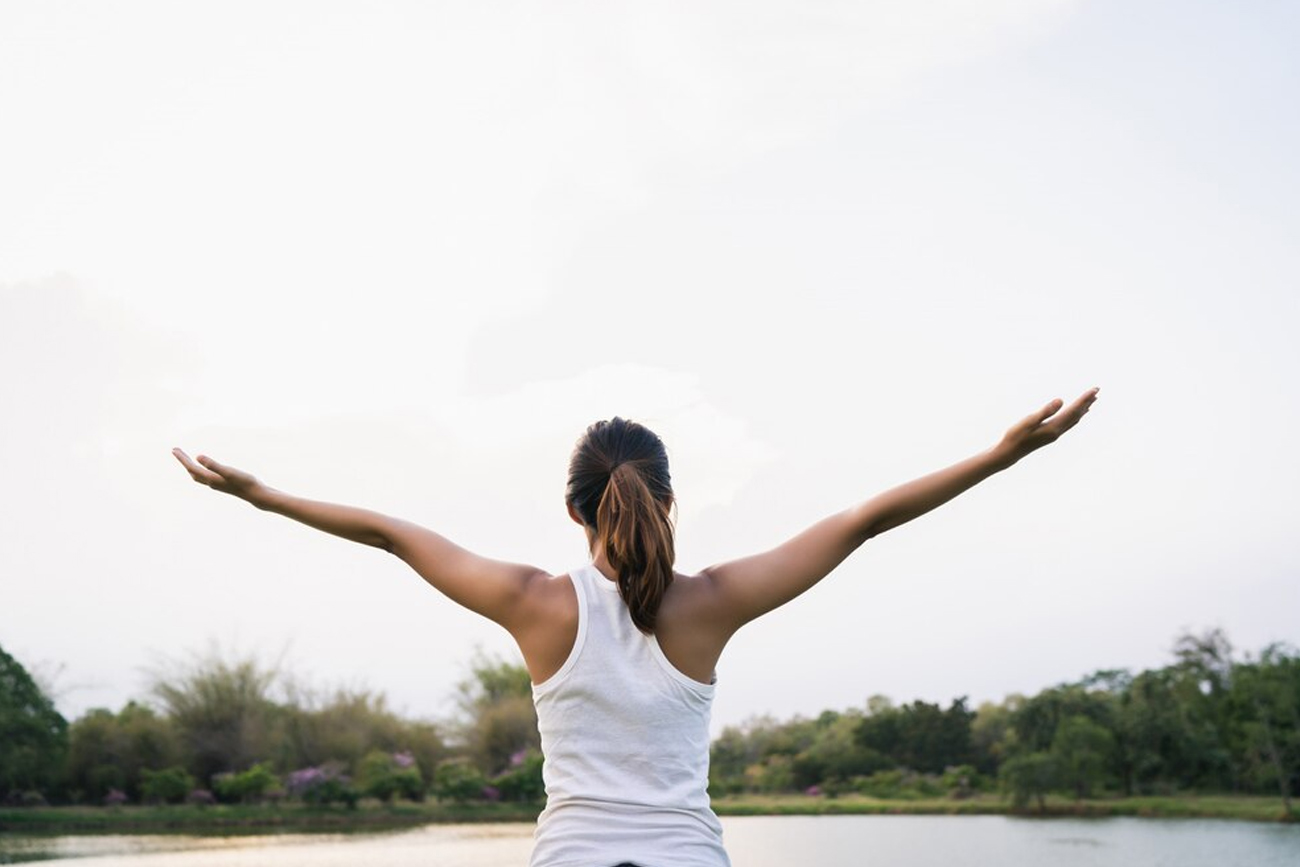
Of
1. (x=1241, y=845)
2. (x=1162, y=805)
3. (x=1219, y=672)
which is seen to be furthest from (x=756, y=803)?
(x=1241, y=845)

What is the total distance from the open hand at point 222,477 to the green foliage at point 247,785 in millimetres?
27167

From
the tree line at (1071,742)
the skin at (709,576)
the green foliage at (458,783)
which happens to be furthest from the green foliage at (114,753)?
Result: the skin at (709,576)

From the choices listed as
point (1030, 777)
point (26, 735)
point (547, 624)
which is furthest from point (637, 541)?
point (1030, 777)

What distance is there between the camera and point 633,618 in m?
1.61

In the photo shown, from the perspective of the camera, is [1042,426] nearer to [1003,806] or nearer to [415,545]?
[415,545]

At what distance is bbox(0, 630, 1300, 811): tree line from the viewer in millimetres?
26734

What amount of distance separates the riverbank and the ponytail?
24.4 m

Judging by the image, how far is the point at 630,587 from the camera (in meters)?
1.61

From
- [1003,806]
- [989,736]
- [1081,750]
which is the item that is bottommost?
[1003,806]

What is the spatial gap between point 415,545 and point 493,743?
103 ft

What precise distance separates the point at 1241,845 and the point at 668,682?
74.7ft

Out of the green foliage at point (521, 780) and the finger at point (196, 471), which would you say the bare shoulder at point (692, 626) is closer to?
the finger at point (196, 471)

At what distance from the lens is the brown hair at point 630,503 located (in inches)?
63.3

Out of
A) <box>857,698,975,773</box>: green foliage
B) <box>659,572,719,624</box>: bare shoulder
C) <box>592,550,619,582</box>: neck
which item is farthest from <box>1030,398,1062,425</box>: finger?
<box>857,698,975,773</box>: green foliage
